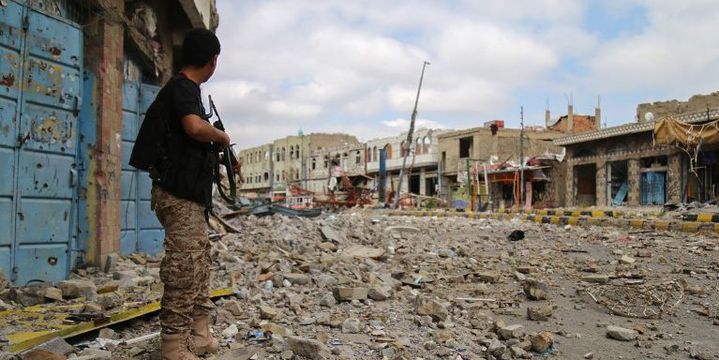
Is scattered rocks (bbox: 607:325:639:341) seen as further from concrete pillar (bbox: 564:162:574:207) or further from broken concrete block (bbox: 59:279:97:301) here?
concrete pillar (bbox: 564:162:574:207)

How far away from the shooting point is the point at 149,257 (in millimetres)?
7109

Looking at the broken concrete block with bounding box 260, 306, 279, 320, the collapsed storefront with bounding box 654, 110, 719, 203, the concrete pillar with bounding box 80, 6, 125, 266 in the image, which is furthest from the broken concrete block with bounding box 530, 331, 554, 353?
the collapsed storefront with bounding box 654, 110, 719, 203

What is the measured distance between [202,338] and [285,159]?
6337 cm

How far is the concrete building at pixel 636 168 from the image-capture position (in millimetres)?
20562

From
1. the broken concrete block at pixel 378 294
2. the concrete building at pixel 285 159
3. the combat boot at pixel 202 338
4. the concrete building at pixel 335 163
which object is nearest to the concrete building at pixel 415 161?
the concrete building at pixel 335 163

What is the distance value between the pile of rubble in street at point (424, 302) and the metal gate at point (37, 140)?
446 millimetres

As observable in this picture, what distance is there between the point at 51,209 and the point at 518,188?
94.3 ft

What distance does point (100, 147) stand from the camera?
5789 mm

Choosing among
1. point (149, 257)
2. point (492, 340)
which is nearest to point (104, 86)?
point (149, 257)

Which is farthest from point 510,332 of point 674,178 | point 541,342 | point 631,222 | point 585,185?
point 585,185

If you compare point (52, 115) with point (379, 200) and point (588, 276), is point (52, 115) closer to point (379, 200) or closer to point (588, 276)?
point (588, 276)

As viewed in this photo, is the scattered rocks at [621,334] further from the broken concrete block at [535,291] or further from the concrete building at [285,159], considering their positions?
the concrete building at [285,159]

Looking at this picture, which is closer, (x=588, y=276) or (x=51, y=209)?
(x=51, y=209)

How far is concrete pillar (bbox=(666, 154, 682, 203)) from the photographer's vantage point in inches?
850
